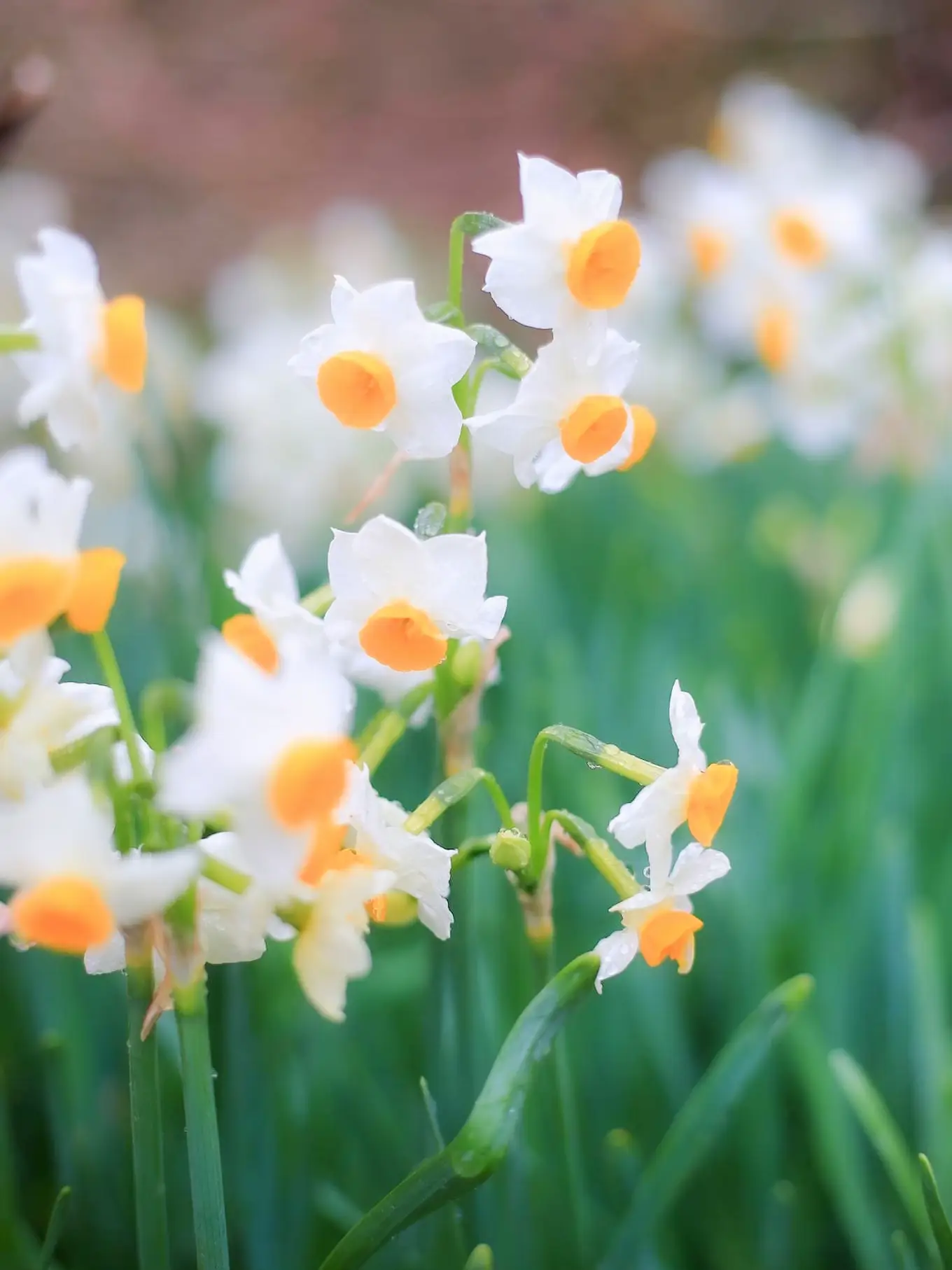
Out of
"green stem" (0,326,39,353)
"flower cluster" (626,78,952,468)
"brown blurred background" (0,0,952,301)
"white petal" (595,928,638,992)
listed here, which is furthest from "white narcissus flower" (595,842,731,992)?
"brown blurred background" (0,0,952,301)

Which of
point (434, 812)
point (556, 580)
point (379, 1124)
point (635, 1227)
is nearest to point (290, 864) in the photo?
point (434, 812)

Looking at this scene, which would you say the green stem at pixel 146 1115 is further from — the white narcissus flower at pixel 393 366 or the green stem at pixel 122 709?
the white narcissus flower at pixel 393 366

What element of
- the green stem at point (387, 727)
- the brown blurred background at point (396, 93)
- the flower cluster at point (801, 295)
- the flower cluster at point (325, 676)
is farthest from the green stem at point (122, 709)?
the brown blurred background at point (396, 93)

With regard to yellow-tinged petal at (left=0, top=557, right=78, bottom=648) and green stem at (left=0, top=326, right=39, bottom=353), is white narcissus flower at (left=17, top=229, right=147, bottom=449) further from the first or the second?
yellow-tinged petal at (left=0, top=557, right=78, bottom=648)

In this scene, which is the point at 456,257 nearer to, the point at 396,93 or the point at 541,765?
the point at 541,765

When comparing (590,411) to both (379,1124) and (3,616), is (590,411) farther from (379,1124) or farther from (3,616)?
(379,1124)
